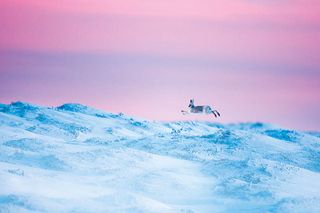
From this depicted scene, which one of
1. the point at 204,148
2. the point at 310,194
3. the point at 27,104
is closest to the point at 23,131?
the point at 204,148

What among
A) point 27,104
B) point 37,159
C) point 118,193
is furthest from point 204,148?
point 27,104

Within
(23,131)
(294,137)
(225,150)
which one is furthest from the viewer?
(294,137)

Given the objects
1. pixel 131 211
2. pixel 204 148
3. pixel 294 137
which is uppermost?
pixel 294 137

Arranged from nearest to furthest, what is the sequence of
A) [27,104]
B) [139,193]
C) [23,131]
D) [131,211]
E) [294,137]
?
[131,211]
[139,193]
[23,131]
[294,137]
[27,104]

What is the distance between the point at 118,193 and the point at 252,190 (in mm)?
6509

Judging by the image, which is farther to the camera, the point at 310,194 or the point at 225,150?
the point at 225,150

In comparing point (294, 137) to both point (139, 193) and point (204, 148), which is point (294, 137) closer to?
point (204, 148)

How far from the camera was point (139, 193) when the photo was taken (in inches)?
1109

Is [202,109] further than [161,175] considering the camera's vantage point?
No

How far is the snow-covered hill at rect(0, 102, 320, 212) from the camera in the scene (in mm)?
25391

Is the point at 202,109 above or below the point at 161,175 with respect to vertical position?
above

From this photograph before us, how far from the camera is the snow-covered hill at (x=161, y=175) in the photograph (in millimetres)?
25391

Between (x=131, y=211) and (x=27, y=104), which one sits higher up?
(x=27, y=104)

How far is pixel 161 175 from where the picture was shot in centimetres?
3086
